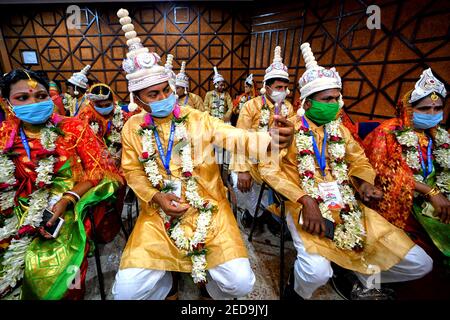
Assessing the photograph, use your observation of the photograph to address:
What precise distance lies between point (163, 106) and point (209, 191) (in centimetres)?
90

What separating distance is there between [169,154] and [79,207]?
2.81 feet

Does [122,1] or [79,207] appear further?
[122,1]

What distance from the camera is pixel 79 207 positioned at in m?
1.82

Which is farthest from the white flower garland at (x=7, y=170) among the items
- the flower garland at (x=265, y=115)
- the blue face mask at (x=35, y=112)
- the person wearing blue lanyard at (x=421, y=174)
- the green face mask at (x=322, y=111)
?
the person wearing blue lanyard at (x=421, y=174)

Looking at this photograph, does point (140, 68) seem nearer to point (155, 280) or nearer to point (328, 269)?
point (155, 280)

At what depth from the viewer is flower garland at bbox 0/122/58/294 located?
1595 millimetres

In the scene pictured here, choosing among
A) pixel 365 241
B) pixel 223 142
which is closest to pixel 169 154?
pixel 223 142

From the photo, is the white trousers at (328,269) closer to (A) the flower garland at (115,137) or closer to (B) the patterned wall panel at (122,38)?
(A) the flower garland at (115,137)

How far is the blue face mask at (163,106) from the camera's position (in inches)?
76.6

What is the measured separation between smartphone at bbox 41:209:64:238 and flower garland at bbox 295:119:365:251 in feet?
7.19

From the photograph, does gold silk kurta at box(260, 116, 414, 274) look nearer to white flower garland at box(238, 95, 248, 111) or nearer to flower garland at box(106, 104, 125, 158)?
flower garland at box(106, 104, 125, 158)

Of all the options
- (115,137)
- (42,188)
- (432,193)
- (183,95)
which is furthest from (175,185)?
(183,95)
